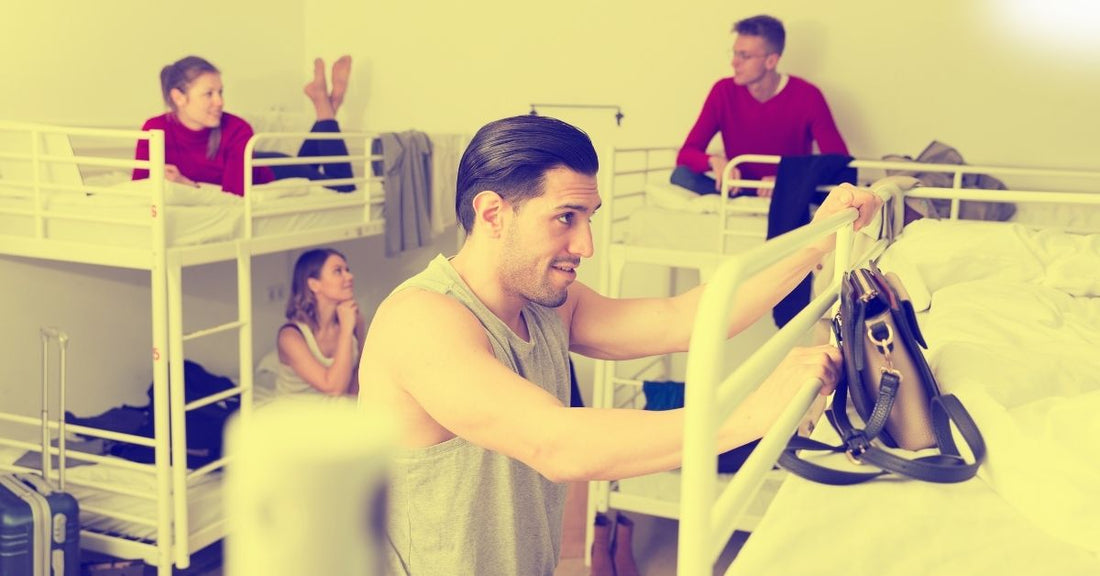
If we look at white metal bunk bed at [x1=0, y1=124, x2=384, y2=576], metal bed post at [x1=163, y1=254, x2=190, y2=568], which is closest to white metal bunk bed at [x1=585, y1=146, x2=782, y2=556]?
white metal bunk bed at [x1=0, y1=124, x2=384, y2=576]

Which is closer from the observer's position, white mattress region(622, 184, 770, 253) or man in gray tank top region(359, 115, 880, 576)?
man in gray tank top region(359, 115, 880, 576)

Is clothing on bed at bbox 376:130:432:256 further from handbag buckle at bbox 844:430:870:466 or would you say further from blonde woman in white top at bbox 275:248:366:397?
handbag buckle at bbox 844:430:870:466

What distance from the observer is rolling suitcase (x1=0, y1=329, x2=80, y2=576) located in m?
2.55

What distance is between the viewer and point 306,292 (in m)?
3.53

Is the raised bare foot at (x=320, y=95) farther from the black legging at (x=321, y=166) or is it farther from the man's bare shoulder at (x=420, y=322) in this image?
the man's bare shoulder at (x=420, y=322)

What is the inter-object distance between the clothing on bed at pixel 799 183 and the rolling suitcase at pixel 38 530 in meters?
1.79

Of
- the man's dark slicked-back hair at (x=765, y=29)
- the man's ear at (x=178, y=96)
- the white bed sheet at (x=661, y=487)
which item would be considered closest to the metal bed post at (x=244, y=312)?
the man's ear at (x=178, y=96)

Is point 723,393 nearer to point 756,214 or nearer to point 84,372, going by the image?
point 756,214

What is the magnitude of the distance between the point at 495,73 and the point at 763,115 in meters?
1.25

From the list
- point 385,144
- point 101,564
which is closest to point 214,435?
point 101,564

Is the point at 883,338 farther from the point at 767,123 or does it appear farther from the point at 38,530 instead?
the point at 767,123

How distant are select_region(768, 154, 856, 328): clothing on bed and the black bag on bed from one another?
168 centimetres

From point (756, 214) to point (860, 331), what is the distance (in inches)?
77.7

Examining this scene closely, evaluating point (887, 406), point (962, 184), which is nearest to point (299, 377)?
point (962, 184)
